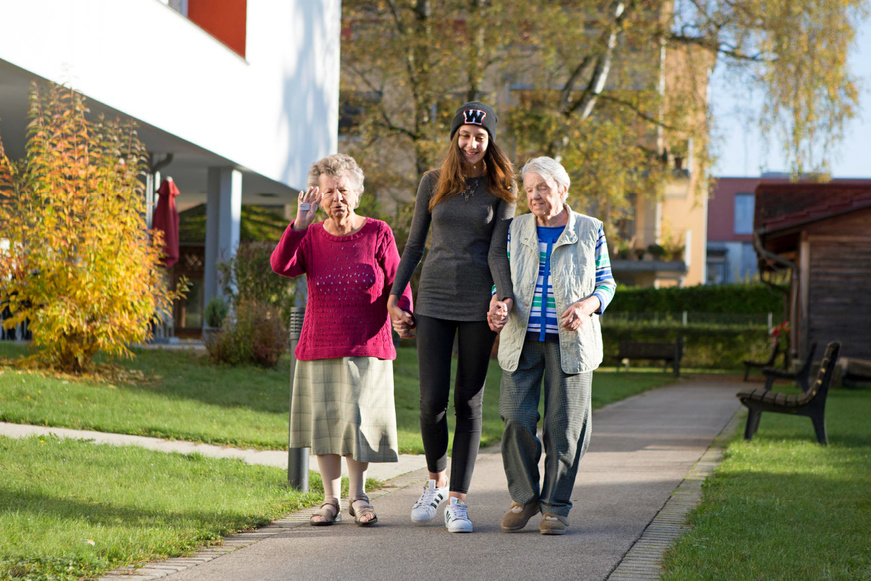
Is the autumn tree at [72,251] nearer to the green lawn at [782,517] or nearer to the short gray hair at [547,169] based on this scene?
the green lawn at [782,517]

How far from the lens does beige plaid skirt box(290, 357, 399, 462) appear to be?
16.3 feet

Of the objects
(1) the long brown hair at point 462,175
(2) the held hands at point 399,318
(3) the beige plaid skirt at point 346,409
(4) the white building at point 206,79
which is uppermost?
(4) the white building at point 206,79

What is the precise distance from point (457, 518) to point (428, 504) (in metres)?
0.30

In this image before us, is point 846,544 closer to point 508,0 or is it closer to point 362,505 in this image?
point 362,505

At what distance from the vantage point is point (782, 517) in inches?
209

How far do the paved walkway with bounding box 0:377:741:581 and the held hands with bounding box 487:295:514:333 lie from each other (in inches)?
41.2

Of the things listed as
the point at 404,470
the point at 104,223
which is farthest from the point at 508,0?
the point at 404,470

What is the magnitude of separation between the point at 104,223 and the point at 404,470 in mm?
4754

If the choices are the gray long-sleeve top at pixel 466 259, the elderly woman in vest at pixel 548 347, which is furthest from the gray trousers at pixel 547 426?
the gray long-sleeve top at pixel 466 259

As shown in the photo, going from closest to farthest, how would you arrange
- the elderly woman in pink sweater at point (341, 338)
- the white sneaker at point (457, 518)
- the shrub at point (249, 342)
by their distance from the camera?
the white sneaker at point (457, 518)
the elderly woman in pink sweater at point (341, 338)
the shrub at point (249, 342)

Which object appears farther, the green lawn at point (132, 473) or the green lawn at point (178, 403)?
the green lawn at point (178, 403)

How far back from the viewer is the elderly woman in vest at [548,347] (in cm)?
487

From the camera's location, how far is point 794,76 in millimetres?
A: 20953

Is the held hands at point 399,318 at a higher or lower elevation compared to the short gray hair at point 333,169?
lower
